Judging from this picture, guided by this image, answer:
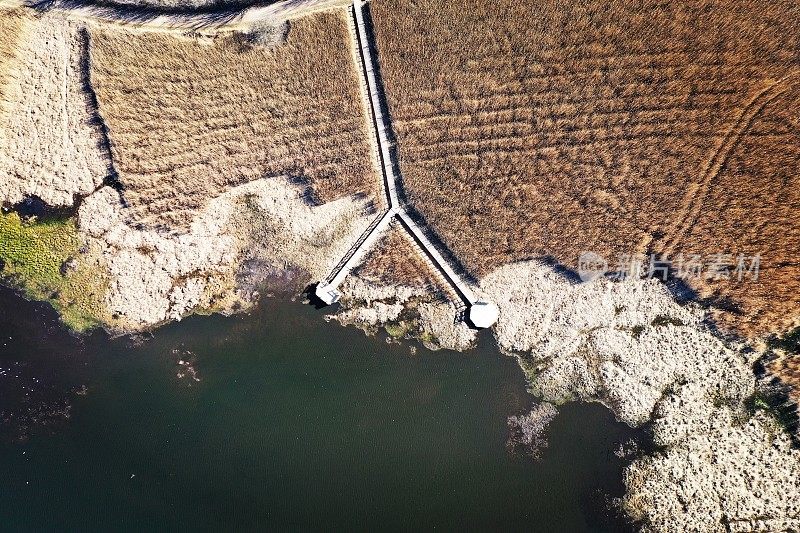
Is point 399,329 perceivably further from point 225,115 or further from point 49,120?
point 49,120

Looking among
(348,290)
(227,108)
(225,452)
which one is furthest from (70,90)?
(225,452)

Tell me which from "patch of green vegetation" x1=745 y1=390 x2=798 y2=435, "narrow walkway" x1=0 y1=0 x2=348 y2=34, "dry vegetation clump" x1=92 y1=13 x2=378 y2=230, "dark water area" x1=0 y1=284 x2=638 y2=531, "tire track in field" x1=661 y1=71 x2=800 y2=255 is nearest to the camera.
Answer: "tire track in field" x1=661 y1=71 x2=800 y2=255

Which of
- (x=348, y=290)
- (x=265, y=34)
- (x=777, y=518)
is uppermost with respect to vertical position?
(x=265, y=34)

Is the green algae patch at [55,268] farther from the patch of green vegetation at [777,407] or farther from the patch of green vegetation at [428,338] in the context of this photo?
the patch of green vegetation at [777,407]

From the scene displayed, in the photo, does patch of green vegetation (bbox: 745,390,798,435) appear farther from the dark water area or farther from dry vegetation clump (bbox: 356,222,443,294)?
dry vegetation clump (bbox: 356,222,443,294)

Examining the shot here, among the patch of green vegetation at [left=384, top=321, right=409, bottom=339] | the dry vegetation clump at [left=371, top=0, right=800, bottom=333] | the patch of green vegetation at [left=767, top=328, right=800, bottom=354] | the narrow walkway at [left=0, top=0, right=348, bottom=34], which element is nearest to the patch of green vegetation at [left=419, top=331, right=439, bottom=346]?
the patch of green vegetation at [left=384, top=321, right=409, bottom=339]

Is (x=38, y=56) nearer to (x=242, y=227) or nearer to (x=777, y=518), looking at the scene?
(x=242, y=227)

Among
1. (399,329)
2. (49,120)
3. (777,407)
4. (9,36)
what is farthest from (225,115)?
(777,407)
